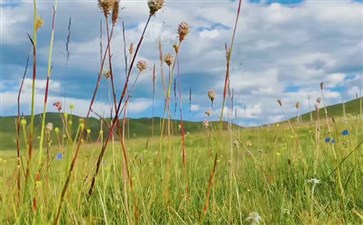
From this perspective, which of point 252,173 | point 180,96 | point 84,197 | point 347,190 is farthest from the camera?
point 252,173

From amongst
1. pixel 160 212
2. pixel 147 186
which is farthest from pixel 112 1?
pixel 147 186

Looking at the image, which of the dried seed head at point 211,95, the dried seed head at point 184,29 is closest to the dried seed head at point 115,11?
the dried seed head at point 184,29

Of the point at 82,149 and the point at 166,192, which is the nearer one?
the point at 166,192

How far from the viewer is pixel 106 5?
1.92m

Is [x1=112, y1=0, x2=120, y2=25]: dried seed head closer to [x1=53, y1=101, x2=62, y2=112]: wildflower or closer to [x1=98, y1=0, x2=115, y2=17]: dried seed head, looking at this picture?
[x1=98, y1=0, x2=115, y2=17]: dried seed head

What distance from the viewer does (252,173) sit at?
16.7ft

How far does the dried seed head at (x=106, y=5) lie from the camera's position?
190 cm

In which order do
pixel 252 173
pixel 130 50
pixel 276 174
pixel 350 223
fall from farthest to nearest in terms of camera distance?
pixel 252 173
pixel 276 174
pixel 350 223
pixel 130 50

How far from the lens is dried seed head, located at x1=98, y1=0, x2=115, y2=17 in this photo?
1900 millimetres

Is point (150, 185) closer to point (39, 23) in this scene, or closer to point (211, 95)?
point (211, 95)

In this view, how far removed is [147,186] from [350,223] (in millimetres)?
1786

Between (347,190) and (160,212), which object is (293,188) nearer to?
(347,190)

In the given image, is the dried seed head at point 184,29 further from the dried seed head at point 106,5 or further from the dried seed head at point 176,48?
the dried seed head at point 106,5

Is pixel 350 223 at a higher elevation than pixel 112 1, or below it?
below
